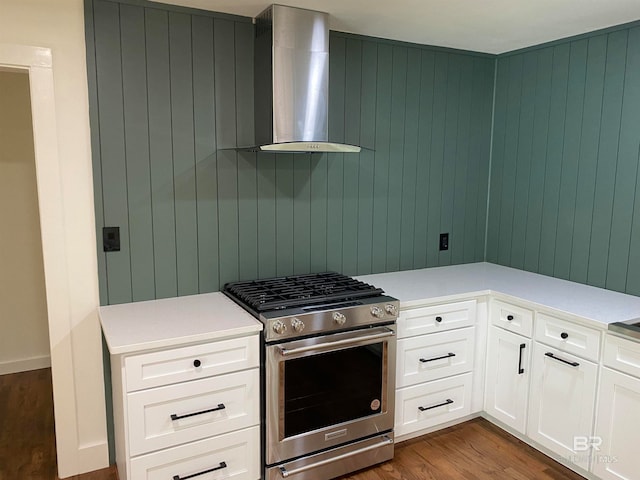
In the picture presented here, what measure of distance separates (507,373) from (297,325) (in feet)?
4.36

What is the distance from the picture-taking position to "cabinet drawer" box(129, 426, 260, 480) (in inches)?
80.3

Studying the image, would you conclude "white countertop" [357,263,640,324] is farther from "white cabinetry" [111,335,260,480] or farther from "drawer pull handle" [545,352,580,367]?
"white cabinetry" [111,335,260,480]

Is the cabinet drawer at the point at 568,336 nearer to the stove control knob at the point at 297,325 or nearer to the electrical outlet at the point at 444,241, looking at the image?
the electrical outlet at the point at 444,241

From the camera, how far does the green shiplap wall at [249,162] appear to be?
2389 millimetres

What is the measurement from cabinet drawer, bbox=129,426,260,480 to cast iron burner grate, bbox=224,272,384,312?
0.57 m

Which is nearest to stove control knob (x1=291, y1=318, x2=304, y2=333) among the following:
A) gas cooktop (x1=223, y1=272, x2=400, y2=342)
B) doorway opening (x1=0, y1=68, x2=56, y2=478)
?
gas cooktop (x1=223, y1=272, x2=400, y2=342)

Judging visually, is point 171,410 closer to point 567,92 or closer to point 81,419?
point 81,419

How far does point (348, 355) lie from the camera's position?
2.36m

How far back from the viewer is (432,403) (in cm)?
278

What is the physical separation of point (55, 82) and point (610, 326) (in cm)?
269

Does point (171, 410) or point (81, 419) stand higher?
point (171, 410)

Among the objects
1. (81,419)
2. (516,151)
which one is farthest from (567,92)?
(81,419)

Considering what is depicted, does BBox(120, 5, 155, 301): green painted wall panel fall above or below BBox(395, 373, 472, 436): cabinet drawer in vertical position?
above

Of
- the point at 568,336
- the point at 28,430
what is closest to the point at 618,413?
the point at 568,336
